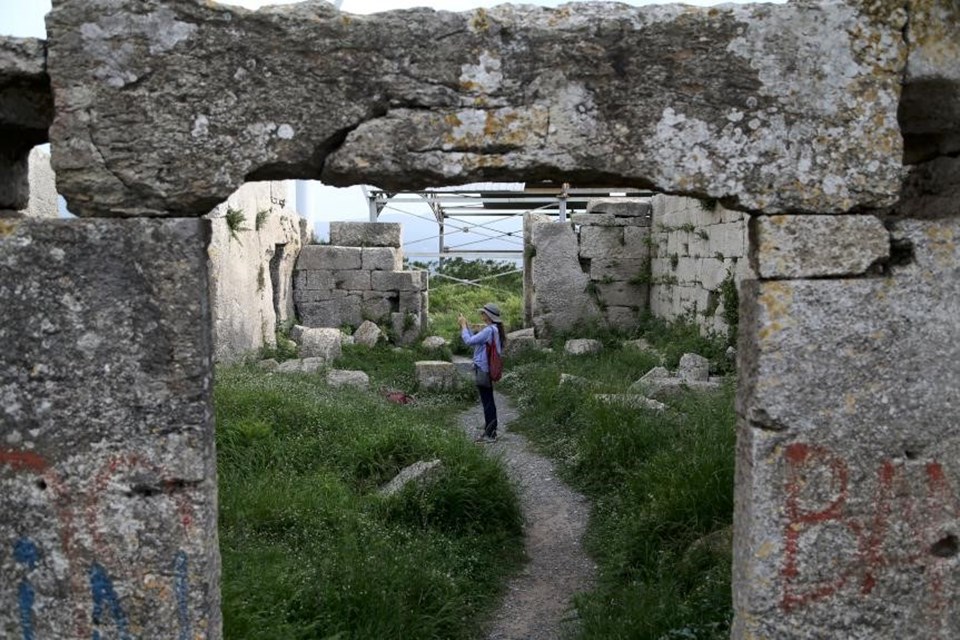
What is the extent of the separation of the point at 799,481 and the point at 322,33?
89.6 inches

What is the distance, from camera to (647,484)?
582cm

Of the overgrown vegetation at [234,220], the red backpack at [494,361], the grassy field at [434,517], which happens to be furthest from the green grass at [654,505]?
the overgrown vegetation at [234,220]

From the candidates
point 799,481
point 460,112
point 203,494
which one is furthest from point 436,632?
point 460,112

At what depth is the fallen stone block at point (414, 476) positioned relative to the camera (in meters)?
5.87

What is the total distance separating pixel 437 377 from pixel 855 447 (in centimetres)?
831

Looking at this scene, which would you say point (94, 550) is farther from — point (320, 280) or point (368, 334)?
point (320, 280)

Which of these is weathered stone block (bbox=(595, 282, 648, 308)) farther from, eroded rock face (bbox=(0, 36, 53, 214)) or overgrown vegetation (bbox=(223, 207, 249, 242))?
eroded rock face (bbox=(0, 36, 53, 214))

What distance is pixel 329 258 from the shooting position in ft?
49.2

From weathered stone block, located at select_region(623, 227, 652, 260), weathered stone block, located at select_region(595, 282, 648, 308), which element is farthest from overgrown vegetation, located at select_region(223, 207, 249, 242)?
weathered stone block, located at select_region(623, 227, 652, 260)

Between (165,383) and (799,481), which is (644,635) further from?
(165,383)

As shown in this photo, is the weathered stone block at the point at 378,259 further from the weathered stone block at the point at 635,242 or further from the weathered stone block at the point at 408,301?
the weathered stone block at the point at 635,242

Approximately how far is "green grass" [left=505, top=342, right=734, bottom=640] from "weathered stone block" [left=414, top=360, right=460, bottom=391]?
2509 mm

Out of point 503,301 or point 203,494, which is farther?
point 503,301

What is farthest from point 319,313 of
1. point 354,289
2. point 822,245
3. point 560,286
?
point 822,245
